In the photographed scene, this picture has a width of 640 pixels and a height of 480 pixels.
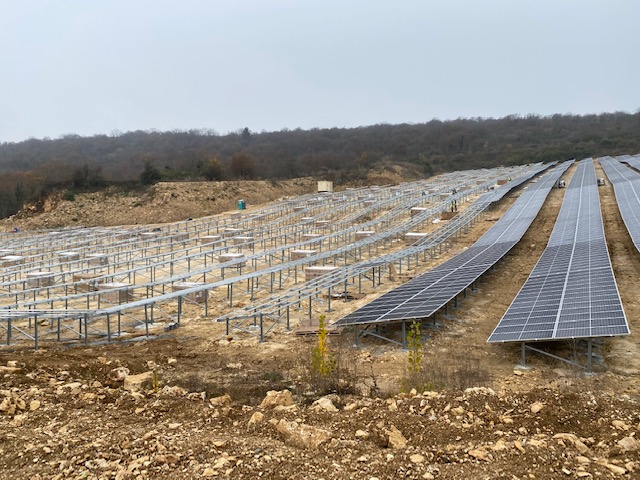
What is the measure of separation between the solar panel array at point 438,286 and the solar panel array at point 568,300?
6.70 ft

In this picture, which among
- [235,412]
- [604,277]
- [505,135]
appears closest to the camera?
[235,412]

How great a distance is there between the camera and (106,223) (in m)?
56.7

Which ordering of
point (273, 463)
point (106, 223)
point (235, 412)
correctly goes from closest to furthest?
point (273, 463)
point (235, 412)
point (106, 223)

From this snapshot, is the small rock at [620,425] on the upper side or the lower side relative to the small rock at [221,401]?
upper

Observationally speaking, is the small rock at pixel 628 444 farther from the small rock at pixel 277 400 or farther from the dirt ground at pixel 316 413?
the small rock at pixel 277 400

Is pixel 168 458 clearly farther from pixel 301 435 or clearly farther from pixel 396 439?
pixel 396 439

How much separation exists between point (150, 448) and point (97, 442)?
0.95 m

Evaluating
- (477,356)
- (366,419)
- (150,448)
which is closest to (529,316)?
(477,356)

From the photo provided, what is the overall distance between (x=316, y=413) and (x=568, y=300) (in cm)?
887

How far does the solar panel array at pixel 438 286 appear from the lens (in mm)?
14312

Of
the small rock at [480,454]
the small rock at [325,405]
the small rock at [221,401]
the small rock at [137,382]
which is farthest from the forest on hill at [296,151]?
the small rock at [480,454]

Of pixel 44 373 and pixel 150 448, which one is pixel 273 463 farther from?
pixel 44 373

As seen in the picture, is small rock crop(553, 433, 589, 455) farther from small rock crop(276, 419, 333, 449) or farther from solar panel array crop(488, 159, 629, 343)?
solar panel array crop(488, 159, 629, 343)

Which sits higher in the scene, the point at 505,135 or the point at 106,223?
the point at 505,135
